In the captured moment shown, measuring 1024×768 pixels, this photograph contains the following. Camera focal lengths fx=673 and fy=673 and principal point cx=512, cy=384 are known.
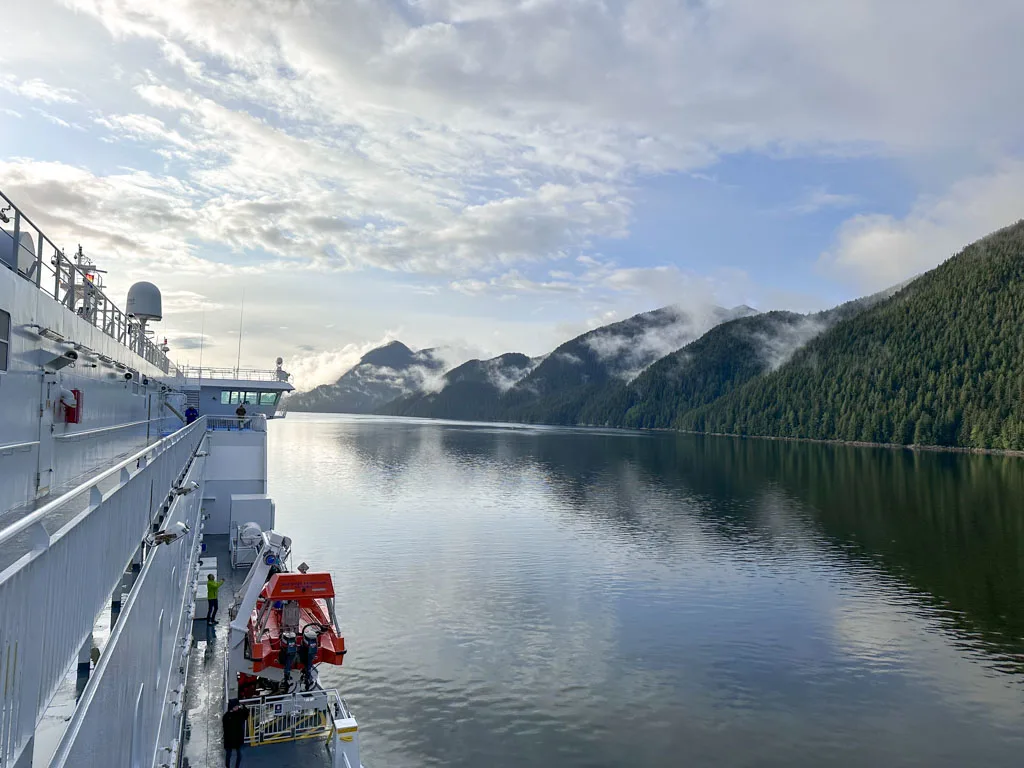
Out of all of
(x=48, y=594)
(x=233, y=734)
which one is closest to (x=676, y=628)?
(x=233, y=734)

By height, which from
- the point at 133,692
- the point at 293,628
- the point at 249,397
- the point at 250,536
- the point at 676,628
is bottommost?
the point at 676,628

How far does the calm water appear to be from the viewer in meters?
30.7

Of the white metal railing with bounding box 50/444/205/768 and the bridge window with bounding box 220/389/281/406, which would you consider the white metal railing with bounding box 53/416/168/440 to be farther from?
the bridge window with bounding box 220/389/281/406

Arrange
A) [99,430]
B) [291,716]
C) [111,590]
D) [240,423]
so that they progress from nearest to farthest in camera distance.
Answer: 1. [111,590]
2. [99,430]
3. [291,716]
4. [240,423]

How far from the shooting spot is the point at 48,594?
5.65 meters

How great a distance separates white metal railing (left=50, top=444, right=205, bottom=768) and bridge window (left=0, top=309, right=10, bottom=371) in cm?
438

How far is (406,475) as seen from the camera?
12719 centimetres

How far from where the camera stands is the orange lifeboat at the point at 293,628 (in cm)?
2856

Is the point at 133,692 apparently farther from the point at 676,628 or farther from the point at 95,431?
the point at 676,628

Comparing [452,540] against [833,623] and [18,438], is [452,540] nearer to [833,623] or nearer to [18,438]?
[833,623]

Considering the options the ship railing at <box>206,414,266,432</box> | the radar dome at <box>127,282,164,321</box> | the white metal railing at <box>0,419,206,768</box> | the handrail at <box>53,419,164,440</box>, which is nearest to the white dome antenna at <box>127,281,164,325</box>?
the radar dome at <box>127,282,164,321</box>

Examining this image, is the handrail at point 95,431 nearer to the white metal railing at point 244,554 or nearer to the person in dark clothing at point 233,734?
the person in dark clothing at point 233,734

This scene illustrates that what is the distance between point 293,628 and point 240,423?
35.6m

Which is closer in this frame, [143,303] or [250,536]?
[250,536]
